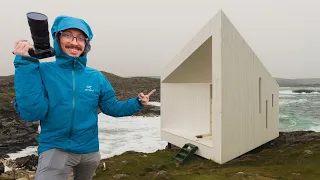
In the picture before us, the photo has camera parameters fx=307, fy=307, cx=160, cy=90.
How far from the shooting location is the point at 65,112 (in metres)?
2.74

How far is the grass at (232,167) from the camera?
24.8ft

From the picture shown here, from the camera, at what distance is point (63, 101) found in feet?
8.98

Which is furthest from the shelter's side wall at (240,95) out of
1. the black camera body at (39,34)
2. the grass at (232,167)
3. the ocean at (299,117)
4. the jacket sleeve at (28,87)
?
the ocean at (299,117)

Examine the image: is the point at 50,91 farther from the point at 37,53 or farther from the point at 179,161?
the point at 179,161

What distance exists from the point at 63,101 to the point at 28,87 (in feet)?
1.10

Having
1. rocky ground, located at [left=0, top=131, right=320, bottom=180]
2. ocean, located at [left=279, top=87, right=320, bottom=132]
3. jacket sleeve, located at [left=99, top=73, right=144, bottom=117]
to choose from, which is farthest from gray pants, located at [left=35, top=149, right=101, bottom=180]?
ocean, located at [left=279, top=87, right=320, bottom=132]

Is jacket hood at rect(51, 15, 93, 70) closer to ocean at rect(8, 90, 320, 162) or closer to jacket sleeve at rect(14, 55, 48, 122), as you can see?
jacket sleeve at rect(14, 55, 48, 122)

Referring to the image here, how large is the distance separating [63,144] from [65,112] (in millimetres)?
287

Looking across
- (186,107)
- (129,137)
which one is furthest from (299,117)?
(186,107)

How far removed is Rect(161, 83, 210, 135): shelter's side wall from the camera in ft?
39.2

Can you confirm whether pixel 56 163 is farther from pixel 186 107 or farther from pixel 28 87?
pixel 186 107

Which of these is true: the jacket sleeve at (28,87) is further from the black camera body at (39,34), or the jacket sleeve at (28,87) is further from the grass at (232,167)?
the grass at (232,167)

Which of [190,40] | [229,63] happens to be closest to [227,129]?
[229,63]

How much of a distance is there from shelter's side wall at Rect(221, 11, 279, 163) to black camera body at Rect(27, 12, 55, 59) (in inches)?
254
